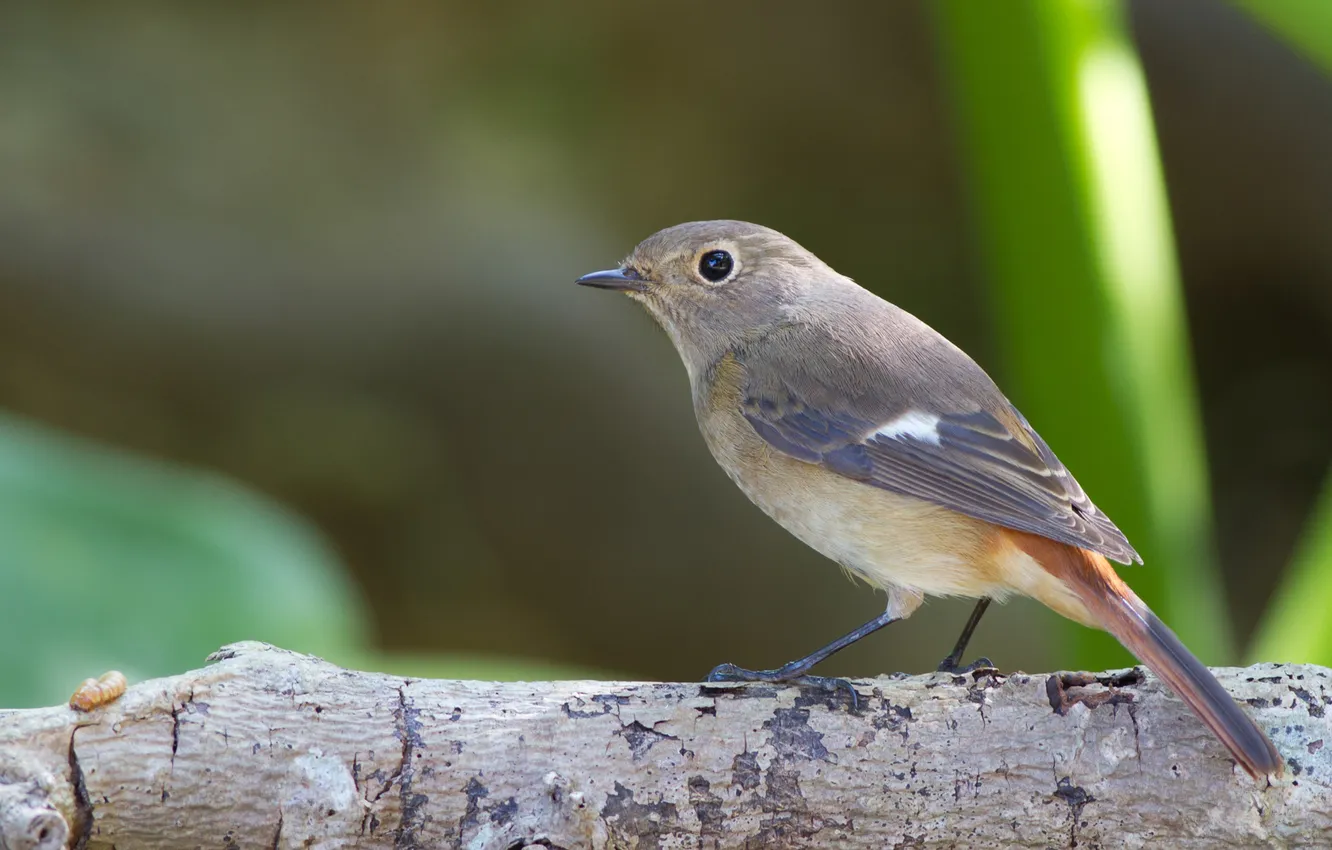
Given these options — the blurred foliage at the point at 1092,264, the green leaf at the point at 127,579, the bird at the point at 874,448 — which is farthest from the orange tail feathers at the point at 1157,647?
the green leaf at the point at 127,579

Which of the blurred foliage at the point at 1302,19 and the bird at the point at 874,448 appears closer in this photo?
the bird at the point at 874,448

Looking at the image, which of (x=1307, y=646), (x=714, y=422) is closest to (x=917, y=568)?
(x=714, y=422)

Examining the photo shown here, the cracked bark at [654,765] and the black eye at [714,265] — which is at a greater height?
the black eye at [714,265]

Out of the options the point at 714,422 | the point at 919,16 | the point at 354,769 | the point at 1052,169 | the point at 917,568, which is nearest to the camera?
the point at 354,769

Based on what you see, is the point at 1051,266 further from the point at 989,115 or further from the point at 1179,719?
the point at 1179,719

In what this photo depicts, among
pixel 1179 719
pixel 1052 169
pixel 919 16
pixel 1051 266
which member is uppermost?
pixel 919 16

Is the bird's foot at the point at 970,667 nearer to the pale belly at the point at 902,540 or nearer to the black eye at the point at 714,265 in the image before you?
the pale belly at the point at 902,540

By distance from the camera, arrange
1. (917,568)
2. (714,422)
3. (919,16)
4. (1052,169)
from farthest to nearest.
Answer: (919,16), (1052,169), (714,422), (917,568)

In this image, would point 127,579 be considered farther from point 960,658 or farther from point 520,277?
point 520,277

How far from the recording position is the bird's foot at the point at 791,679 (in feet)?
7.47

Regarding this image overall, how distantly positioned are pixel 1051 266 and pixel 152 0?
4.41 m

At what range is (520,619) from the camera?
6059 mm

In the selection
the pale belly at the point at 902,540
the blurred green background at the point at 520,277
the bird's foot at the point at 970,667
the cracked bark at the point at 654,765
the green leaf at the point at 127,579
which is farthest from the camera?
the blurred green background at the point at 520,277

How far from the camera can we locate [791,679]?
7.75 feet
